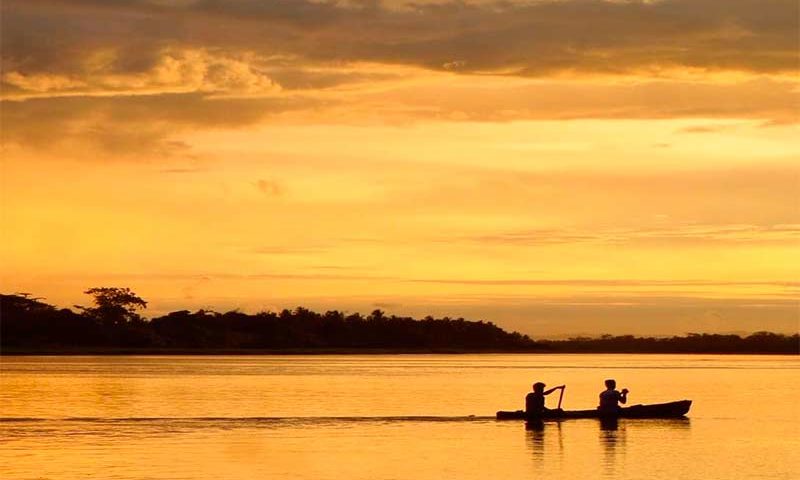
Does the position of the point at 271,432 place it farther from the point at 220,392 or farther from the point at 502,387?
the point at 502,387

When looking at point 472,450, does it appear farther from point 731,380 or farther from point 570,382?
point 731,380

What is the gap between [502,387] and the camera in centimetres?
9294

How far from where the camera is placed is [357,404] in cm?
6756

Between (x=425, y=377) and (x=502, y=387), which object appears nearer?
(x=502, y=387)

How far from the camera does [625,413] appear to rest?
53.0 metres

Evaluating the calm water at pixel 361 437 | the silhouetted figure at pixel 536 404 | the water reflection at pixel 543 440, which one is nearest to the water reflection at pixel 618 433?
the calm water at pixel 361 437

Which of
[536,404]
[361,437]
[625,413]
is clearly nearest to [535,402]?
[536,404]

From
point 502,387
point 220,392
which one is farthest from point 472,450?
point 502,387

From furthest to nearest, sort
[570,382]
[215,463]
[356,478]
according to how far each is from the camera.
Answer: [570,382] → [215,463] → [356,478]

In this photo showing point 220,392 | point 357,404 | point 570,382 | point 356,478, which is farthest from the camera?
point 570,382

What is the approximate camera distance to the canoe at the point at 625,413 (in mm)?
51781

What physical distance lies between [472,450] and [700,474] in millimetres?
7937

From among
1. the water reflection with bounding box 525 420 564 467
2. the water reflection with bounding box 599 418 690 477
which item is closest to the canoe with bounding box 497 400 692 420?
the water reflection with bounding box 599 418 690 477

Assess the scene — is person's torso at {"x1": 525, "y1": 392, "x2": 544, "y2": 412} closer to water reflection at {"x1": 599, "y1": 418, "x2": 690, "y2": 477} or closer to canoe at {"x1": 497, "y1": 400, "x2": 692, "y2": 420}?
canoe at {"x1": 497, "y1": 400, "x2": 692, "y2": 420}
